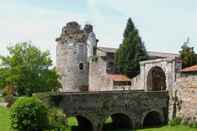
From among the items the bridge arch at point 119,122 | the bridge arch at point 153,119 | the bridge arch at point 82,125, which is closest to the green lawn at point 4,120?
the bridge arch at point 82,125

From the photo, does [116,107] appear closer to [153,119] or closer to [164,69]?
[153,119]

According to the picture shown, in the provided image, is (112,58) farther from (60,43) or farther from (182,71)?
(182,71)

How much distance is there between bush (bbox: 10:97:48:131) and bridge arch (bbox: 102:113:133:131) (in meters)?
9.76

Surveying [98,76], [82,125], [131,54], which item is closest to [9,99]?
[98,76]

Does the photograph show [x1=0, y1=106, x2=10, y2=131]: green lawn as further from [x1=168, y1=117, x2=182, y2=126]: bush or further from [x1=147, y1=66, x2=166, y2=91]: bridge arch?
[x1=147, y1=66, x2=166, y2=91]: bridge arch

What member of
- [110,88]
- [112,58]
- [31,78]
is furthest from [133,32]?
[31,78]

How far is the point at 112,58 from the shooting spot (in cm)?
5306

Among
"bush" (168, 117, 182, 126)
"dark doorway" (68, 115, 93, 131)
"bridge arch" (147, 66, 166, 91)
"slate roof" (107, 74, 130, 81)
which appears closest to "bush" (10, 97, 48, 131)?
"dark doorway" (68, 115, 93, 131)

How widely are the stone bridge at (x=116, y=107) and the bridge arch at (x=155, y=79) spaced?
4.74 metres

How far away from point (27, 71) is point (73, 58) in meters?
9.00

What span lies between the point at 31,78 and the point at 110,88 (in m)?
9.17

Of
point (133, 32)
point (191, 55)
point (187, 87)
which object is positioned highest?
point (133, 32)

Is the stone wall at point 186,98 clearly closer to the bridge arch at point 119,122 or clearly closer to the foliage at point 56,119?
the bridge arch at point 119,122

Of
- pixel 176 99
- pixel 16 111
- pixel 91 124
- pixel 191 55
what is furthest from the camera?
pixel 191 55
